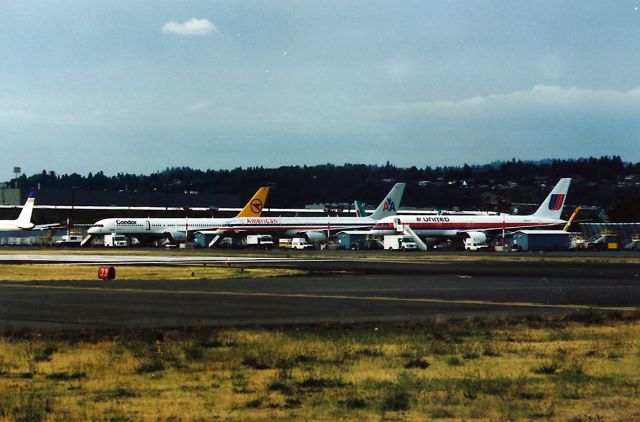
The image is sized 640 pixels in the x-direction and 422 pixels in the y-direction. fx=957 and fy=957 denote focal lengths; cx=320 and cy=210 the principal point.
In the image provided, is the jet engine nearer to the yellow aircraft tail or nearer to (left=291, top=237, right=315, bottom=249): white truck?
the yellow aircraft tail

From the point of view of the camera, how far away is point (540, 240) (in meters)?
152

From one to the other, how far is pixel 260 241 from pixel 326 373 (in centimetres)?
13776

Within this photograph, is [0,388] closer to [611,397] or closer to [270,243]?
[611,397]

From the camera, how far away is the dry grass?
2228 inches

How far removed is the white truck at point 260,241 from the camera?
157 meters

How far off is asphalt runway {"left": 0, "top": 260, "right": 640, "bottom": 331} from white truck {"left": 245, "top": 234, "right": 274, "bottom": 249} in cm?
9855

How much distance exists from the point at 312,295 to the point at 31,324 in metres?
15.7

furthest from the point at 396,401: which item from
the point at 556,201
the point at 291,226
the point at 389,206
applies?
the point at 389,206

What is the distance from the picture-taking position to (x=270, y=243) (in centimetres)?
15612

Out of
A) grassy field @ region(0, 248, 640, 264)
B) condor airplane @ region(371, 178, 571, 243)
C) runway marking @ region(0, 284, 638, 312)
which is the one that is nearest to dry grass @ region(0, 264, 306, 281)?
runway marking @ region(0, 284, 638, 312)

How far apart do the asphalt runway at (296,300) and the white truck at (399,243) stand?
8002 cm

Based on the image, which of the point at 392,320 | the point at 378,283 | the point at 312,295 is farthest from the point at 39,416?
the point at 378,283

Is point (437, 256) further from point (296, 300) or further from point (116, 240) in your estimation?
point (296, 300)

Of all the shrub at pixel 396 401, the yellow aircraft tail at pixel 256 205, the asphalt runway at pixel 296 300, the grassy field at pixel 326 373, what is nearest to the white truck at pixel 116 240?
the yellow aircraft tail at pixel 256 205
